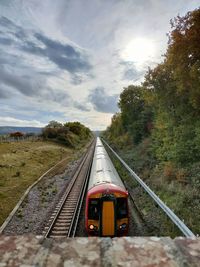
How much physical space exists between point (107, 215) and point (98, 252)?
423 inches

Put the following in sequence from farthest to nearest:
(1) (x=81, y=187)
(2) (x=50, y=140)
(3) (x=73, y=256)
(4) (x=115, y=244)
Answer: (2) (x=50, y=140)
(1) (x=81, y=187)
(4) (x=115, y=244)
(3) (x=73, y=256)

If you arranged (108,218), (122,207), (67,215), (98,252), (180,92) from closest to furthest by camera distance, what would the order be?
(98,252) → (108,218) → (122,207) → (67,215) → (180,92)

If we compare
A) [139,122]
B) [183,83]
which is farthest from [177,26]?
[139,122]

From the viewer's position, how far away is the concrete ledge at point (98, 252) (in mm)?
2100

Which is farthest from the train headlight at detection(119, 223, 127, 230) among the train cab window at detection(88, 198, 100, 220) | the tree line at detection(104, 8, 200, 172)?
the tree line at detection(104, 8, 200, 172)

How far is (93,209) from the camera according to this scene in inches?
507

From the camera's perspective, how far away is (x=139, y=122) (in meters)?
49.5

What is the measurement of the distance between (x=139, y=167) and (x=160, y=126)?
17.9 ft

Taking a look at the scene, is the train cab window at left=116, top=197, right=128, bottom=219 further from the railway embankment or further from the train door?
the railway embankment

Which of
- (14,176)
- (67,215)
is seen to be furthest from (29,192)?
(67,215)

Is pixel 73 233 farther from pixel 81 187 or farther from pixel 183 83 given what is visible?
pixel 183 83

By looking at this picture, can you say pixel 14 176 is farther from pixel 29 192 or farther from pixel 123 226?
pixel 123 226

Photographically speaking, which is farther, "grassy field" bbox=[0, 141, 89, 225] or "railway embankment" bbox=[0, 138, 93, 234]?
"grassy field" bbox=[0, 141, 89, 225]

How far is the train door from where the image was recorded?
12.5 m
